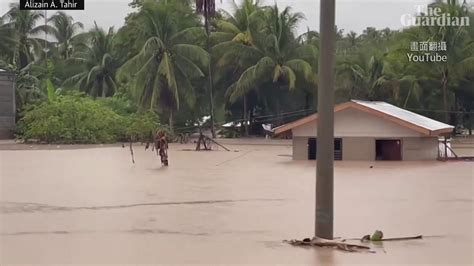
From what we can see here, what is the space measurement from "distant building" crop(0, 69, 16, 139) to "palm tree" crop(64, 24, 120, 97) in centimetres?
732

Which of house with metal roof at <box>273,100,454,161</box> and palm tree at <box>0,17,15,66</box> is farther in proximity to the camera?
palm tree at <box>0,17,15,66</box>

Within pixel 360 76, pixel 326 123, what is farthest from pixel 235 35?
pixel 326 123

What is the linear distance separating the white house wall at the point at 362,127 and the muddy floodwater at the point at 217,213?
12.2ft

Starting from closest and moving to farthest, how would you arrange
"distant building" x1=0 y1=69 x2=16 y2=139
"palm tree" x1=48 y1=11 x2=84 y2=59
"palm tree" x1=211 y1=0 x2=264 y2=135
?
"distant building" x1=0 y1=69 x2=16 y2=139 → "palm tree" x1=211 y1=0 x2=264 y2=135 → "palm tree" x1=48 y1=11 x2=84 y2=59

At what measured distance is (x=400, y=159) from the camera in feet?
86.2

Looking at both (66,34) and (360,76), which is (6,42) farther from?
(360,76)

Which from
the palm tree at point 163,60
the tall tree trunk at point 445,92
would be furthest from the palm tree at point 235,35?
the tall tree trunk at point 445,92

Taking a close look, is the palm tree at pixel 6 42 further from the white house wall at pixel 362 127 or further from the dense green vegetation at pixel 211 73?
the white house wall at pixel 362 127

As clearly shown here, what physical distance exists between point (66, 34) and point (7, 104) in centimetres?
1558

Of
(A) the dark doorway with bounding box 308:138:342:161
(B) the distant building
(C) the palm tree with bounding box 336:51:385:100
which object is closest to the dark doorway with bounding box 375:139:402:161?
(A) the dark doorway with bounding box 308:138:342:161

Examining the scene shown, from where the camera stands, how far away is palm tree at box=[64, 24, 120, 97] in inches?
1811

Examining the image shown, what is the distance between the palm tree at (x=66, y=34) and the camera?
5178cm

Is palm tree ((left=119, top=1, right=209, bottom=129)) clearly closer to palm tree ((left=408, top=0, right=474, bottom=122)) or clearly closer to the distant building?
the distant building

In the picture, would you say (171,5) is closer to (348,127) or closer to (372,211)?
(348,127)
